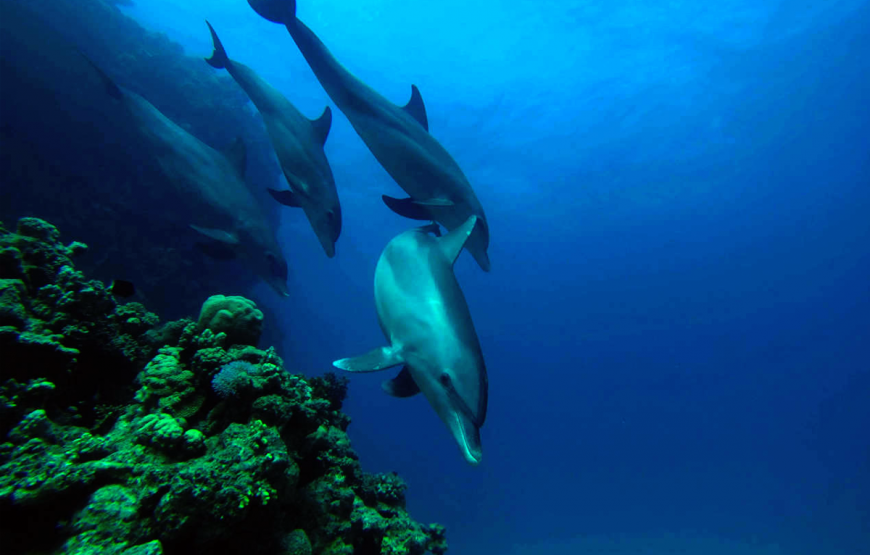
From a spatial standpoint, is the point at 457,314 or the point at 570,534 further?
the point at 570,534

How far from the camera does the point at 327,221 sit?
5.57 m

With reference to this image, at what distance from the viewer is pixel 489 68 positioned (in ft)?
76.9

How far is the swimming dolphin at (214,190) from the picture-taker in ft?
23.7

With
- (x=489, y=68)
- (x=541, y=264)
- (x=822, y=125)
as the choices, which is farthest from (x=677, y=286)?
(x=489, y=68)

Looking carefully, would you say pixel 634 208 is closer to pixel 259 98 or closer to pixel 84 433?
pixel 259 98

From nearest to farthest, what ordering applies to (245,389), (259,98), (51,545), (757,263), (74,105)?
1. (51,545)
2. (245,389)
3. (259,98)
4. (74,105)
5. (757,263)

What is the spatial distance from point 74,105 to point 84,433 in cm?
1540

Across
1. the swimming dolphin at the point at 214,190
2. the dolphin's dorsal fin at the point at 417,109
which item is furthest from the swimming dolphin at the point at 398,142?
the swimming dolphin at the point at 214,190

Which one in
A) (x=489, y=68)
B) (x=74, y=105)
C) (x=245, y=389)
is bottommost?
(x=245, y=389)

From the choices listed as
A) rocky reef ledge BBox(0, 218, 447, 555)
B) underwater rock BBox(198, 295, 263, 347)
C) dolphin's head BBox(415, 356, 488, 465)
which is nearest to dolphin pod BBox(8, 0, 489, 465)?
dolphin's head BBox(415, 356, 488, 465)

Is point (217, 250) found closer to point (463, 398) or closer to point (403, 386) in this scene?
point (403, 386)

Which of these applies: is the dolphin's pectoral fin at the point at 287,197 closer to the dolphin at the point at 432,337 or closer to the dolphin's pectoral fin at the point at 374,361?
the dolphin at the point at 432,337

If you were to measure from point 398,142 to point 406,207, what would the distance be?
0.85m

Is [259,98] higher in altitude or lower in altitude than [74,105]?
lower
